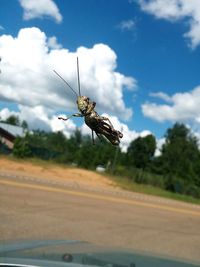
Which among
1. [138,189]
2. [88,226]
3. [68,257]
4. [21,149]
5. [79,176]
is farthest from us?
[21,149]

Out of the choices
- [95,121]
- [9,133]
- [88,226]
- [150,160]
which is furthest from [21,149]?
[95,121]

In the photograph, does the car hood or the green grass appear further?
the green grass

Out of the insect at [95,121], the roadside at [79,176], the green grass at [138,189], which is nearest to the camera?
the insect at [95,121]

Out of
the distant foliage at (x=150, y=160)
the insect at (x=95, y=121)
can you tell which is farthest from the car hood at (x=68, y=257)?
the distant foliage at (x=150, y=160)

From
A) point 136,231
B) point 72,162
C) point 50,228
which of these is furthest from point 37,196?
point 72,162

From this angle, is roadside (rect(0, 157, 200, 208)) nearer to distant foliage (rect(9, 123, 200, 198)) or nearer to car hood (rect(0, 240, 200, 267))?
distant foliage (rect(9, 123, 200, 198))

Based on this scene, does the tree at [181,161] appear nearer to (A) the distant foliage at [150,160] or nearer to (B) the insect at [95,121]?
(A) the distant foliage at [150,160]

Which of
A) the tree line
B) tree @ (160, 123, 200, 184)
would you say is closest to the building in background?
the tree line

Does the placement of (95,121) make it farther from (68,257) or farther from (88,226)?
(88,226)

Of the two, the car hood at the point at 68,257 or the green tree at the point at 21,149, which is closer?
the car hood at the point at 68,257
